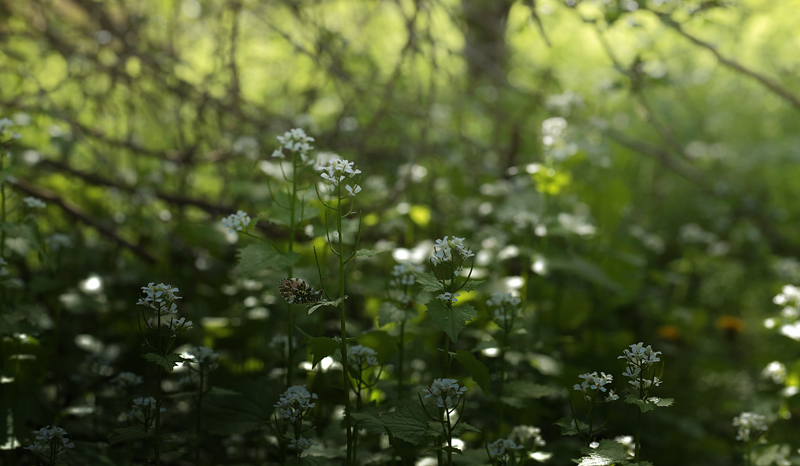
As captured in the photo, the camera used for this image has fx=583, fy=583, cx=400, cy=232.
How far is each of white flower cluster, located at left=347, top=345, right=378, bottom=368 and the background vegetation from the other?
154 millimetres

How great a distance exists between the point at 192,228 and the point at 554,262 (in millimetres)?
1483

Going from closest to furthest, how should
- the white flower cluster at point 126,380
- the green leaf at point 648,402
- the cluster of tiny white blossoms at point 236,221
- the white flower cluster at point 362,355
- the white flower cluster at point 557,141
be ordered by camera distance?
the green leaf at point 648,402
the cluster of tiny white blossoms at point 236,221
the white flower cluster at point 362,355
the white flower cluster at point 126,380
the white flower cluster at point 557,141

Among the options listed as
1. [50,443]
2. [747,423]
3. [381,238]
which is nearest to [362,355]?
[50,443]

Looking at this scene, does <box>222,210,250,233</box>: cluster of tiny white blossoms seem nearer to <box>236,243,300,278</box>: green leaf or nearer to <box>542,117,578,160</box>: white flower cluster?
<box>236,243,300,278</box>: green leaf

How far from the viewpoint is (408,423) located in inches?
55.2

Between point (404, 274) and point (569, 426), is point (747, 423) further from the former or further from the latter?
point (404, 274)

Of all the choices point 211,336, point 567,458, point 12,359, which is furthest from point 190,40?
point 567,458

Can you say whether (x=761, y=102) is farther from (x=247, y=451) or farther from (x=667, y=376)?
(x=247, y=451)

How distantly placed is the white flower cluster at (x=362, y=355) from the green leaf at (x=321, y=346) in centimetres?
24

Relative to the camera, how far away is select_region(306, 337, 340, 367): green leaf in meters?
1.34

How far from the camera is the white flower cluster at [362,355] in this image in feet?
5.30

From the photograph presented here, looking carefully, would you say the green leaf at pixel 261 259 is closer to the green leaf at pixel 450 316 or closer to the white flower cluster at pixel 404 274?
the white flower cluster at pixel 404 274

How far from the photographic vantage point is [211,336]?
95.7 inches

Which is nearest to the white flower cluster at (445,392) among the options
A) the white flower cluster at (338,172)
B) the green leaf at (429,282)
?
the green leaf at (429,282)
